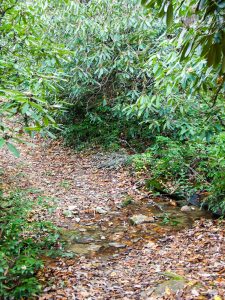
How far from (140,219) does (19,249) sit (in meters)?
2.02

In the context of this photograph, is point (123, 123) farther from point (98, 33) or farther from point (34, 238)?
point (34, 238)

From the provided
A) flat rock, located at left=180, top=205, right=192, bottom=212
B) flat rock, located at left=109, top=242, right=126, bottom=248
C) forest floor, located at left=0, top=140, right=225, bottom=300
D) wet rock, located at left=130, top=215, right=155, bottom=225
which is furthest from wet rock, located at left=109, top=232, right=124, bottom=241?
flat rock, located at left=180, top=205, right=192, bottom=212

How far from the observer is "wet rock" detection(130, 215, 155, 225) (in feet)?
14.9

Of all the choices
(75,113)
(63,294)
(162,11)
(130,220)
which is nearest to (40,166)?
(75,113)

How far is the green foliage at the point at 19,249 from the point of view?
2660 mm

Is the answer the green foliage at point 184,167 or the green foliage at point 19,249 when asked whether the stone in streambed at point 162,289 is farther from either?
the green foliage at point 184,167

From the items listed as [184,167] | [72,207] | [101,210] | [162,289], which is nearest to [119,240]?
[101,210]

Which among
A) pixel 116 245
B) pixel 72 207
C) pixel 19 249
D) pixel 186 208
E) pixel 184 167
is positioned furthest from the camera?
pixel 184 167

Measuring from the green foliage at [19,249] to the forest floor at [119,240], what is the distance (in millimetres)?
173

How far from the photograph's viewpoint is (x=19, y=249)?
3.05 metres

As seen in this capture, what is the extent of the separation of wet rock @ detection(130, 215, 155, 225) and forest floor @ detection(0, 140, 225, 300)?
0.12 feet

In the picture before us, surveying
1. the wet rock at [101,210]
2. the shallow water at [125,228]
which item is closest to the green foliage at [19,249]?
the shallow water at [125,228]

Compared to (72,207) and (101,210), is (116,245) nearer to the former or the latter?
(101,210)

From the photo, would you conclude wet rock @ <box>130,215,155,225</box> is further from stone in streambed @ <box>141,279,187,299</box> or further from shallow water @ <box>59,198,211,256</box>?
stone in streambed @ <box>141,279,187,299</box>
